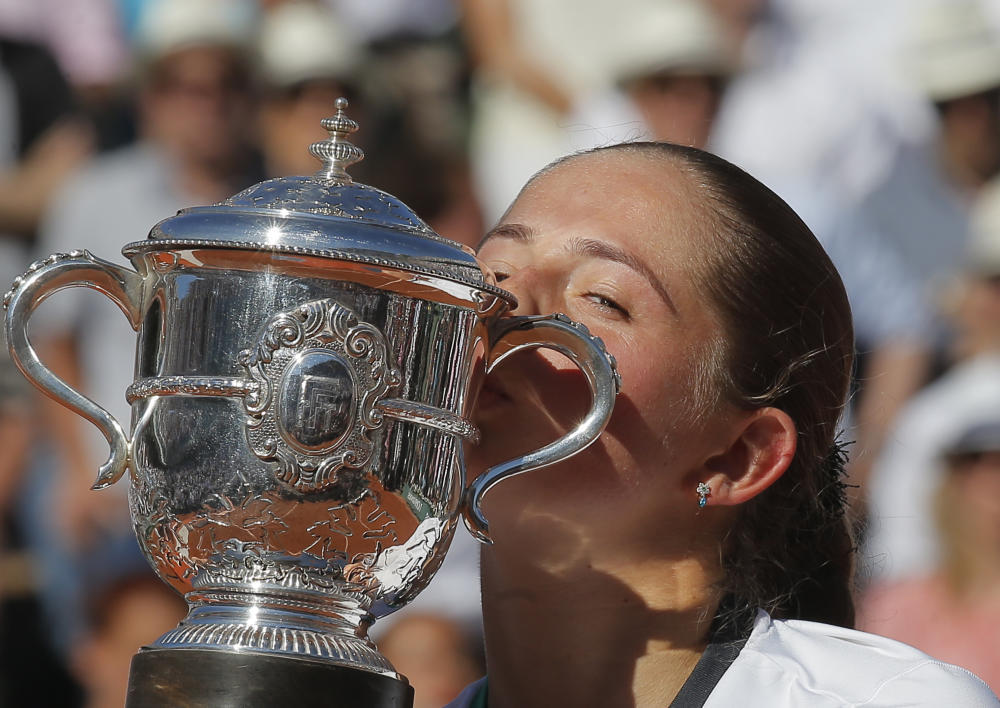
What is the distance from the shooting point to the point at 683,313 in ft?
6.44

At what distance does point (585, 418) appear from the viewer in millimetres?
1632

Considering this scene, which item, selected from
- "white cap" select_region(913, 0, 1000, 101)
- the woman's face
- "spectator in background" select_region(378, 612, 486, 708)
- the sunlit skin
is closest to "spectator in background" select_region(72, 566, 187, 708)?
"spectator in background" select_region(378, 612, 486, 708)

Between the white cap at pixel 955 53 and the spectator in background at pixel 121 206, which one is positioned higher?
the white cap at pixel 955 53

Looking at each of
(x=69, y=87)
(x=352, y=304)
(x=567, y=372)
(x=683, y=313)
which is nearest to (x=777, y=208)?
(x=683, y=313)

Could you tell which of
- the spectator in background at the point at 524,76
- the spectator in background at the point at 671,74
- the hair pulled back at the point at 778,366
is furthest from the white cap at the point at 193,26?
the hair pulled back at the point at 778,366

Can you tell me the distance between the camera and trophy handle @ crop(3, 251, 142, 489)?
5.23ft

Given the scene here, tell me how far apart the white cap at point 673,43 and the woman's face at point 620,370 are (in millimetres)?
2610

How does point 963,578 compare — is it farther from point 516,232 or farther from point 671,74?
point 516,232

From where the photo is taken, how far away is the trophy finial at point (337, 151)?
1699mm

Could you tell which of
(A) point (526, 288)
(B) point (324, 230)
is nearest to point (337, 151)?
(B) point (324, 230)

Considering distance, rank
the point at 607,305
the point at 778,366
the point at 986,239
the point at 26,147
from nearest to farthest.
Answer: the point at 607,305 < the point at 778,366 < the point at 986,239 < the point at 26,147

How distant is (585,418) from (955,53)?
3.45 meters

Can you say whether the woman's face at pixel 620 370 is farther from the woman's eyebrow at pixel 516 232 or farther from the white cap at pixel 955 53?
the white cap at pixel 955 53

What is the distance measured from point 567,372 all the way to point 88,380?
300cm
